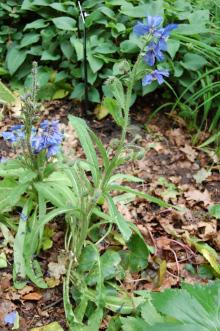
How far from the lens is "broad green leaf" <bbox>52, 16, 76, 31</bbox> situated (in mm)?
3494

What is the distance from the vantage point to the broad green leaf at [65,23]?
3.49m

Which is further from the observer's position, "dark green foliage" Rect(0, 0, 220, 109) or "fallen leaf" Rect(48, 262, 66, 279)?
"dark green foliage" Rect(0, 0, 220, 109)

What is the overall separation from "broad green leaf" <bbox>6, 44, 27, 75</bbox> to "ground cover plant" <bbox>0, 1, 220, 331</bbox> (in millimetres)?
1030

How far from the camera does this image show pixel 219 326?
1.78 m

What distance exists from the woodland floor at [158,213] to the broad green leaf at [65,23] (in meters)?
0.50

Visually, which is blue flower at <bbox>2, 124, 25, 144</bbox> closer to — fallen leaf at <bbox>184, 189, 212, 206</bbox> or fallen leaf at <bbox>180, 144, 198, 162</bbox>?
fallen leaf at <bbox>184, 189, 212, 206</bbox>

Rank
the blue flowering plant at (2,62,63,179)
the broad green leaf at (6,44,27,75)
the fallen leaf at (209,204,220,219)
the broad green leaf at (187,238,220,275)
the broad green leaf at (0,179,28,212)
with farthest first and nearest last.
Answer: the broad green leaf at (6,44,27,75) → the fallen leaf at (209,204,220,219) → the broad green leaf at (187,238,220,275) → the broad green leaf at (0,179,28,212) → the blue flowering plant at (2,62,63,179)

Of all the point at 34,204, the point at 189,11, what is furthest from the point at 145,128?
the point at 34,204

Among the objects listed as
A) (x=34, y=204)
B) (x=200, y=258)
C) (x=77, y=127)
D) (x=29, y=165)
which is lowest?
(x=200, y=258)

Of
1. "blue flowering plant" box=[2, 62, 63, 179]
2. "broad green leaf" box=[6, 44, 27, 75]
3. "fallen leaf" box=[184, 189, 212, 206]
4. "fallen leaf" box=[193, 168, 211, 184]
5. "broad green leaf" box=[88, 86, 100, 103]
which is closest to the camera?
"blue flowering plant" box=[2, 62, 63, 179]

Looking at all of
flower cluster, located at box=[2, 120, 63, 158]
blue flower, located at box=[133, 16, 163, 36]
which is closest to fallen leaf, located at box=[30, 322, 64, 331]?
flower cluster, located at box=[2, 120, 63, 158]

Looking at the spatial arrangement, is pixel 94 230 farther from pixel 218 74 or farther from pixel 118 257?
pixel 218 74

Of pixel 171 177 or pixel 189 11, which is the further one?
pixel 189 11

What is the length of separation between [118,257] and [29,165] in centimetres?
61
